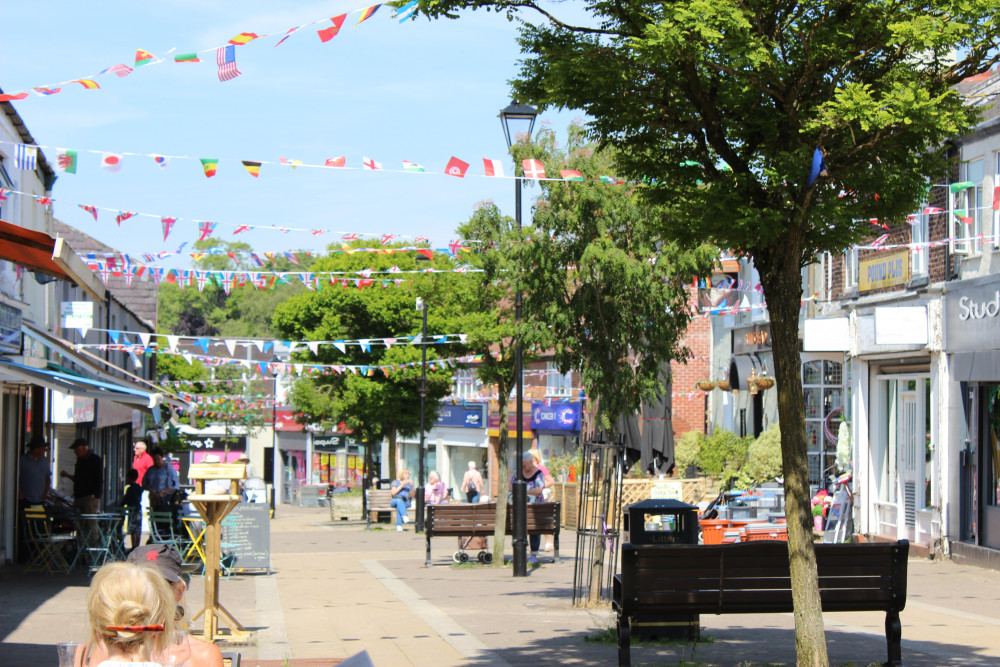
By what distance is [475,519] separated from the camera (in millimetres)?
18156

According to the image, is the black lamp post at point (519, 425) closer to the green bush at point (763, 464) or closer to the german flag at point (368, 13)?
the german flag at point (368, 13)

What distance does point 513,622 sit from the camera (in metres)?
11.5

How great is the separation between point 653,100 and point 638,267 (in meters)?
4.48

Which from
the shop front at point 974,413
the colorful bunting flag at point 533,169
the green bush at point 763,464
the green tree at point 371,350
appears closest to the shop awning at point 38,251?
the colorful bunting flag at point 533,169

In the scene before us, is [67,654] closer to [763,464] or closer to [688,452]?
[763,464]

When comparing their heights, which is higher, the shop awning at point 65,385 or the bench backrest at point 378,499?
the shop awning at point 65,385

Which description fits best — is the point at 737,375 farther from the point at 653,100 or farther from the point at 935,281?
the point at 653,100

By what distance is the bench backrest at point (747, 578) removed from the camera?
8828 mm

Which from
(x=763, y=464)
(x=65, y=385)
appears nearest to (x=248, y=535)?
(x=65, y=385)

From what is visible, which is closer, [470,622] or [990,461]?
[470,622]

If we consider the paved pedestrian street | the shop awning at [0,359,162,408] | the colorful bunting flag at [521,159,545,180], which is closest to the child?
the paved pedestrian street

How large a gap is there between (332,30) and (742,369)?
1957 cm

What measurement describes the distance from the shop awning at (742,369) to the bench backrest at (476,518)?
10059mm

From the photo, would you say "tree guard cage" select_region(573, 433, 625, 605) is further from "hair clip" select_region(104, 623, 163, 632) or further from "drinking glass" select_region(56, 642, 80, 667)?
"hair clip" select_region(104, 623, 163, 632)
